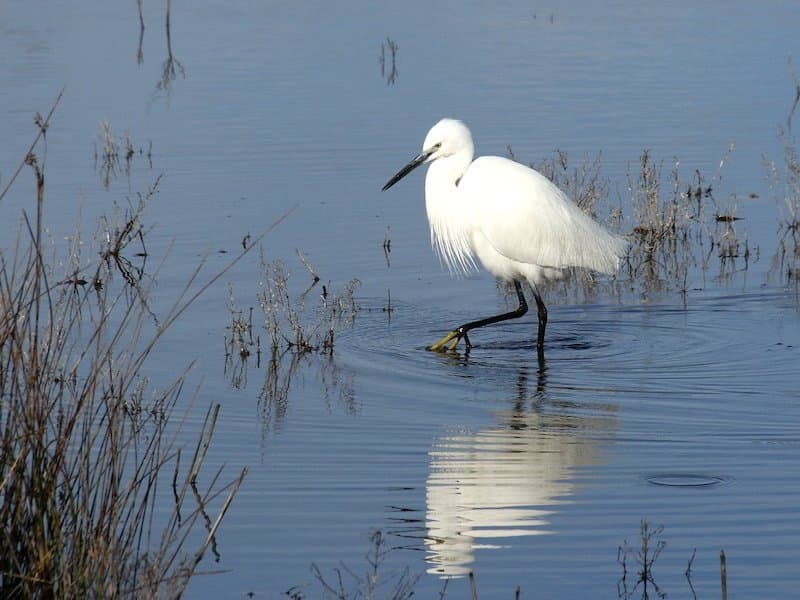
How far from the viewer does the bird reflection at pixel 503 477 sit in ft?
17.4

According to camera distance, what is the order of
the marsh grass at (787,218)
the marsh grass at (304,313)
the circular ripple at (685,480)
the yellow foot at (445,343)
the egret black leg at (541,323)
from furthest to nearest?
the marsh grass at (787,218) → the egret black leg at (541,323) → the yellow foot at (445,343) → the marsh grass at (304,313) → the circular ripple at (685,480)

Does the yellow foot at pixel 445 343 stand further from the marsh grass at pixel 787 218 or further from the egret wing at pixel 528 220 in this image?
the marsh grass at pixel 787 218

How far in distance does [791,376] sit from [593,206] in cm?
345

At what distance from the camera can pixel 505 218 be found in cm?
876

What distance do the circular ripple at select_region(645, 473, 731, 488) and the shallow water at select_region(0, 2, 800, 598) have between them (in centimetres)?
2

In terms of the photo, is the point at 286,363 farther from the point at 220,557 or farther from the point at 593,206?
the point at 593,206

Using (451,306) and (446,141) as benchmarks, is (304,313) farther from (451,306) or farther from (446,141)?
(446,141)

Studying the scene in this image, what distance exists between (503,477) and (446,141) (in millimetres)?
3321

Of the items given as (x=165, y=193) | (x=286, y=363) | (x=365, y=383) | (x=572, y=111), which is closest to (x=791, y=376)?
(x=365, y=383)

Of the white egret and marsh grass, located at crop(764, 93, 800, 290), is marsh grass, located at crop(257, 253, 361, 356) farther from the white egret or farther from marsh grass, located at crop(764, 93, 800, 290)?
marsh grass, located at crop(764, 93, 800, 290)

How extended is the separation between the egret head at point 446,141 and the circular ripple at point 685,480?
11.1 ft

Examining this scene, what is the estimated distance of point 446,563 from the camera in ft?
16.5

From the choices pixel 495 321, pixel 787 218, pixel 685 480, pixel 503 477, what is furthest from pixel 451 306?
pixel 685 480

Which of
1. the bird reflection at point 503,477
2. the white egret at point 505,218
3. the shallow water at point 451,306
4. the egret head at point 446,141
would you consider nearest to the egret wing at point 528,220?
the white egret at point 505,218
